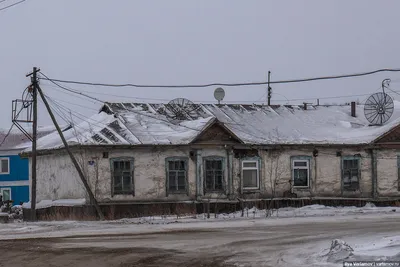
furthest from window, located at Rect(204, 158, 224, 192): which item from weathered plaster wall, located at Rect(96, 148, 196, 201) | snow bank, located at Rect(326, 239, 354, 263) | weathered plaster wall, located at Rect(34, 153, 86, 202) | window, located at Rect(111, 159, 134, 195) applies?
snow bank, located at Rect(326, 239, 354, 263)

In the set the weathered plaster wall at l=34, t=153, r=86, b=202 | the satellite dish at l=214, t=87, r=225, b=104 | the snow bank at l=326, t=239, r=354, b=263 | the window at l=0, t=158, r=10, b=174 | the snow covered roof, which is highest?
the satellite dish at l=214, t=87, r=225, b=104

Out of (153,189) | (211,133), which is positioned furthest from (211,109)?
(153,189)

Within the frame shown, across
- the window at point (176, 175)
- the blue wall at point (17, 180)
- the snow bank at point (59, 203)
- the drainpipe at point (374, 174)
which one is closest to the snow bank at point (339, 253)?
the window at point (176, 175)

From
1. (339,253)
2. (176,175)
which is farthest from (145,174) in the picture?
(339,253)

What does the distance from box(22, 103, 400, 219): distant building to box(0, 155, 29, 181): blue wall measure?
2023 cm

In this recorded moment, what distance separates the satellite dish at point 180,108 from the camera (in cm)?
3531

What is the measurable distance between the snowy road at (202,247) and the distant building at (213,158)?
31.8ft

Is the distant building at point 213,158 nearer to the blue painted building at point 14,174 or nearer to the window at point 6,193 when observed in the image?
the blue painted building at point 14,174

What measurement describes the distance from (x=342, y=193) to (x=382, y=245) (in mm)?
22593

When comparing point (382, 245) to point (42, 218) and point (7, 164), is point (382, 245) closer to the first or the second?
point (42, 218)

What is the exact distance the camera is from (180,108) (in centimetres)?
3628

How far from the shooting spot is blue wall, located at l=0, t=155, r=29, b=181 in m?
55.5

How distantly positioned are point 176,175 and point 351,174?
916cm

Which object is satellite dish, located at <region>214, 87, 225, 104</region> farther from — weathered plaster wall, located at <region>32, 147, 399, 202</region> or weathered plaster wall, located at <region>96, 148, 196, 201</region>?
weathered plaster wall, located at <region>96, 148, 196, 201</region>
